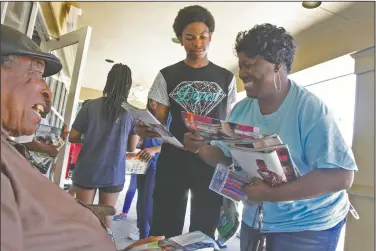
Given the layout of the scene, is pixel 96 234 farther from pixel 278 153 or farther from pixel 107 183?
pixel 107 183

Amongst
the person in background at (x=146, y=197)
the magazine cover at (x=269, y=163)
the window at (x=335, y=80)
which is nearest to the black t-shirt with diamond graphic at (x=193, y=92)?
the magazine cover at (x=269, y=163)

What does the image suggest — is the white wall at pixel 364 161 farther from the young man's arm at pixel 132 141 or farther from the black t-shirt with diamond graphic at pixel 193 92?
the young man's arm at pixel 132 141

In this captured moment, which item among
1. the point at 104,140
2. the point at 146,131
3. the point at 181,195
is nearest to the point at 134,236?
the point at 104,140

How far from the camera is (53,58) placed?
30.0 inches

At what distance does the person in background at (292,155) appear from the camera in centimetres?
84

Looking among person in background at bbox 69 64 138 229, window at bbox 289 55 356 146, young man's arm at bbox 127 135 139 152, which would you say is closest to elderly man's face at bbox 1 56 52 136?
person in background at bbox 69 64 138 229

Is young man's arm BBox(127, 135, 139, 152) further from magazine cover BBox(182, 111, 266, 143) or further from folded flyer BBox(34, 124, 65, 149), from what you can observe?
magazine cover BBox(182, 111, 266, 143)

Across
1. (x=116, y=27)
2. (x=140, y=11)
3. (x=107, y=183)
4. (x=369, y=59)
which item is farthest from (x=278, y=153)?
(x=116, y=27)

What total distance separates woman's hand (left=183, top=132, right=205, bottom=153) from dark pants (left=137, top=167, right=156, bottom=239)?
1289 millimetres

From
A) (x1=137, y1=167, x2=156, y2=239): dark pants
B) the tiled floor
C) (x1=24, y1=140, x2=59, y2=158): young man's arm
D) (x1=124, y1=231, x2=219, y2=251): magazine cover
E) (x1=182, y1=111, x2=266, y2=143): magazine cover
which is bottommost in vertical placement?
the tiled floor

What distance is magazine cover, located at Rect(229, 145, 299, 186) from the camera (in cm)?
80

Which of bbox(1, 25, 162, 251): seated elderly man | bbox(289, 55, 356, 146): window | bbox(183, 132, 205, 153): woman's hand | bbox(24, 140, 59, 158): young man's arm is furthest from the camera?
bbox(289, 55, 356, 146): window

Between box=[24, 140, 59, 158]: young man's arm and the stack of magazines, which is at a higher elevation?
the stack of magazines

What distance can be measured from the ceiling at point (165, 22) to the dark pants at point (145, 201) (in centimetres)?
183
